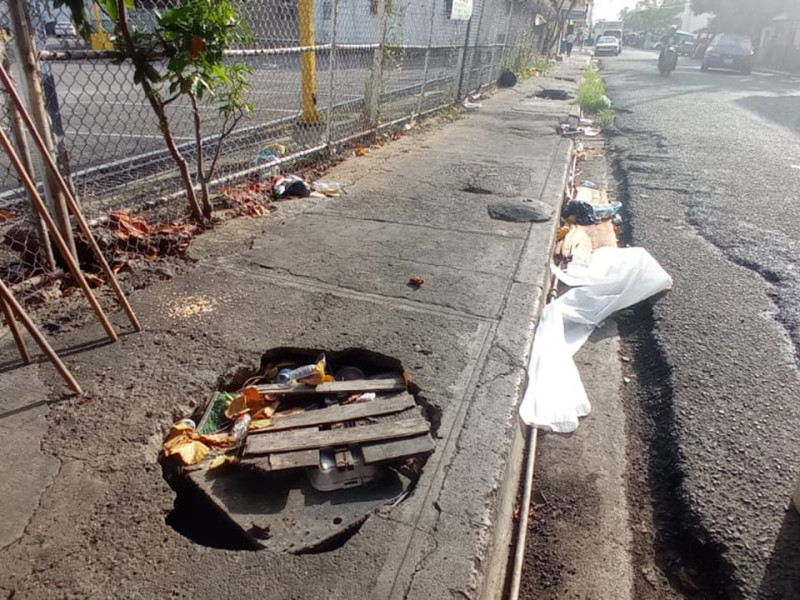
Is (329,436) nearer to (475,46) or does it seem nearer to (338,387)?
(338,387)

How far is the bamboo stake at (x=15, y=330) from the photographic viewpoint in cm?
219

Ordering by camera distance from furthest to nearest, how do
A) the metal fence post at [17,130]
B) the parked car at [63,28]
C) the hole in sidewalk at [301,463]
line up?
the parked car at [63,28] < the metal fence post at [17,130] < the hole in sidewalk at [301,463]

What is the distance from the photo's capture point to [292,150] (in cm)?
614

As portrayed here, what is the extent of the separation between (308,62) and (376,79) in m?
0.96

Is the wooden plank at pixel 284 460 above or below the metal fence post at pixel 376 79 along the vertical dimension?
below

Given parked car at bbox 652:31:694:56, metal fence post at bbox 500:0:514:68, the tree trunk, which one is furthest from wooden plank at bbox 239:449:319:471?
parked car at bbox 652:31:694:56

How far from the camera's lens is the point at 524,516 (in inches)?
87.9

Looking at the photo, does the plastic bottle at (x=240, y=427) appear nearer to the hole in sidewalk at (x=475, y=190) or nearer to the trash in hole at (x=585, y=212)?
the hole in sidewalk at (x=475, y=190)

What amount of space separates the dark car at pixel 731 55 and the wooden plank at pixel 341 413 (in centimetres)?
3111

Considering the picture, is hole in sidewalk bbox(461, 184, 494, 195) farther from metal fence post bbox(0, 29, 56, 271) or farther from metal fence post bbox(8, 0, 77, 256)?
metal fence post bbox(0, 29, 56, 271)

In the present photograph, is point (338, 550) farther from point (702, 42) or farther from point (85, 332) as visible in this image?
point (702, 42)

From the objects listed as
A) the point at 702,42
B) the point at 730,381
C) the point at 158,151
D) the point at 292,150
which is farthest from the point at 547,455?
the point at 702,42

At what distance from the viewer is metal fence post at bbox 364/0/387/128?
7.10 m

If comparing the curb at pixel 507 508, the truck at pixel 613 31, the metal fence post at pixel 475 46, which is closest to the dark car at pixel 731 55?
the metal fence post at pixel 475 46
